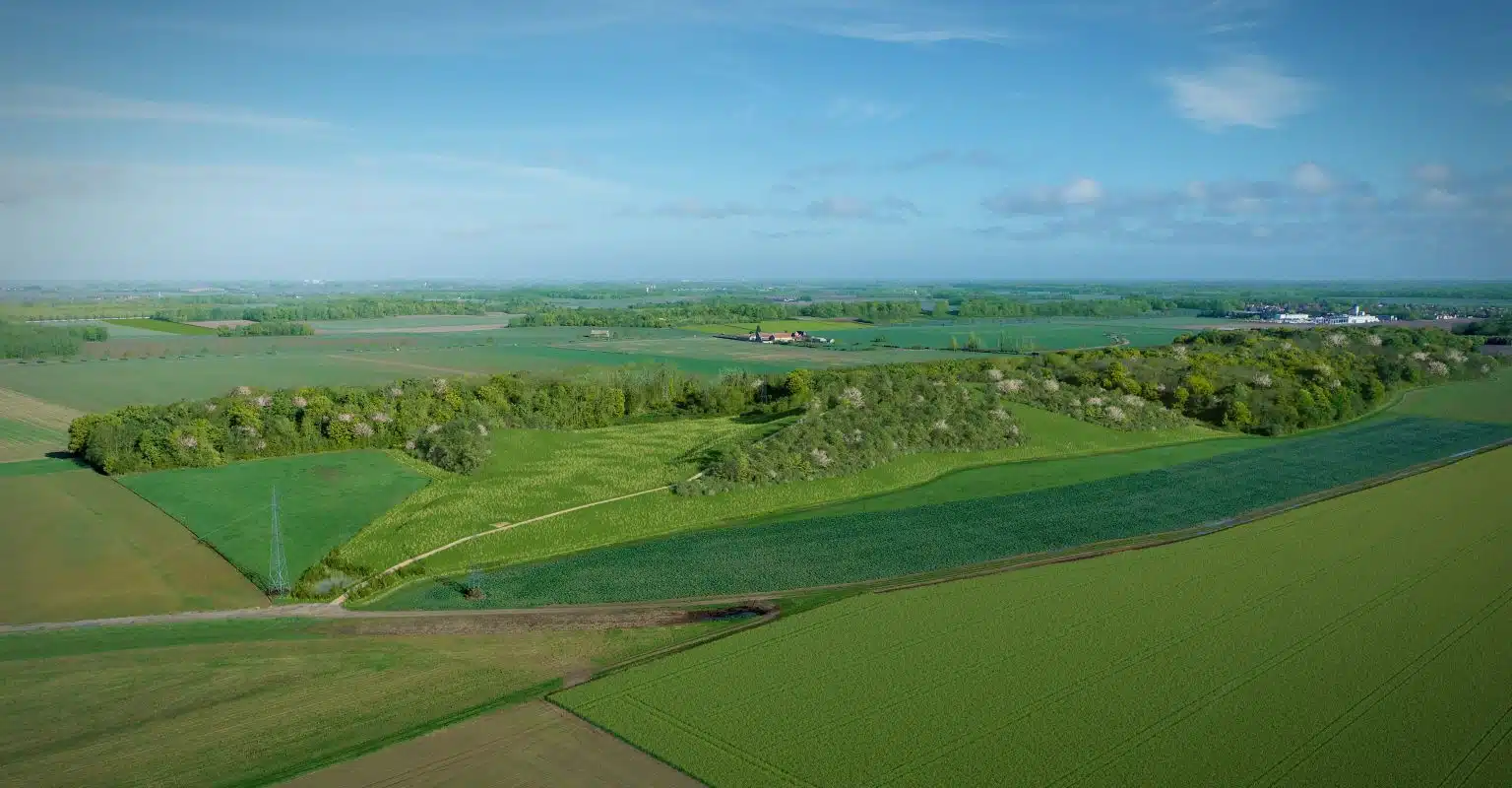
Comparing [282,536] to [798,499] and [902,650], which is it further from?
[902,650]

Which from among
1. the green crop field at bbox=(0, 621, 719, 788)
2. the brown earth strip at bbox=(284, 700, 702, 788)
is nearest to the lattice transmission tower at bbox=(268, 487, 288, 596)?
the green crop field at bbox=(0, 621, 719, 788)

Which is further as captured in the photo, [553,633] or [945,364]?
[945,364]

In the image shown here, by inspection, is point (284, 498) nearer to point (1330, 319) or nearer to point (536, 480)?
point (536, 480)

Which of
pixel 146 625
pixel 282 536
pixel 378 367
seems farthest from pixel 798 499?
pixel 378 367

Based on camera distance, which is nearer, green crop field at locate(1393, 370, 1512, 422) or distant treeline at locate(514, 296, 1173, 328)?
green crop field at locate(1393, 370, 1512, 422)

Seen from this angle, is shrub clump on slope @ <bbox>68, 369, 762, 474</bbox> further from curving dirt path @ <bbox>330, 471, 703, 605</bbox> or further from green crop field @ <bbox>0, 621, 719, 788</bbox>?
green crop field @ <bbox>0, 621, 719, 788</bbox>

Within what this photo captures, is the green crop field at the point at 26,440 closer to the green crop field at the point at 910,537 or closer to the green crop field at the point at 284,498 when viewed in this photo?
the green crop field at the point at 284,498
